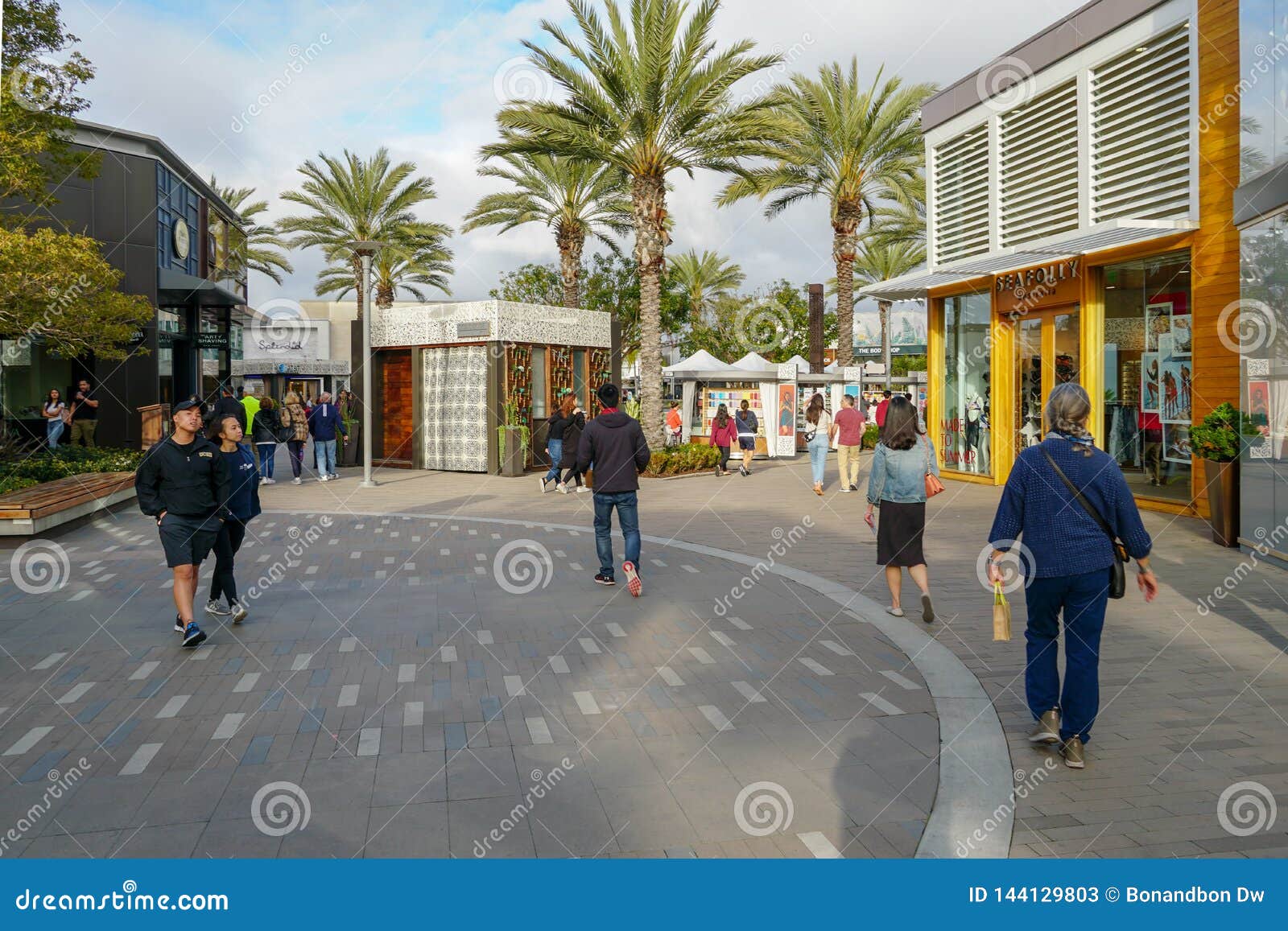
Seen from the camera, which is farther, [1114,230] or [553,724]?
[1114,230]

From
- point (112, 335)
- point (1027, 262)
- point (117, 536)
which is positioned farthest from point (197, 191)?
point (1027, 262)

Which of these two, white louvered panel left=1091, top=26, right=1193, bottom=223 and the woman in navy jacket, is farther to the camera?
white louvered panel left=1091, top=26, right=1193, bottom=223

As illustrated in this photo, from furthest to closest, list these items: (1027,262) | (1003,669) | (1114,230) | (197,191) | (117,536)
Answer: (197,191) < (1027,262) < (1114,230) < (117,536) < (1003,669)

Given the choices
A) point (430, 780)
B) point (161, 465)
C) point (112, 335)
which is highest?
point (112, 335)

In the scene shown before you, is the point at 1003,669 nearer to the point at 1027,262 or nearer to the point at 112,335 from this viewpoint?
the point at 1027,262

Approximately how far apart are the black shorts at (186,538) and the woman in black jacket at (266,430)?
38.1ft

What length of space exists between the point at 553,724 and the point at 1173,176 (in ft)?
40.9

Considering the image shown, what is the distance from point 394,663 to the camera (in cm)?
641

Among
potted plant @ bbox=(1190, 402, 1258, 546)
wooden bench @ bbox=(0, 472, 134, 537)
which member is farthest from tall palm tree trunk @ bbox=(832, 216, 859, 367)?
wooden bench @ bbox=(0, 472, 134, 537)

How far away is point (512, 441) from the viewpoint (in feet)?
73.4

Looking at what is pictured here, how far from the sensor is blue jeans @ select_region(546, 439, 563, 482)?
18.6 m

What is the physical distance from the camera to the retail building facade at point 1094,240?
512 inches

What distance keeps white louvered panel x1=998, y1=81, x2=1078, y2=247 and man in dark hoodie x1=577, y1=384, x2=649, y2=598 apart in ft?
33.3

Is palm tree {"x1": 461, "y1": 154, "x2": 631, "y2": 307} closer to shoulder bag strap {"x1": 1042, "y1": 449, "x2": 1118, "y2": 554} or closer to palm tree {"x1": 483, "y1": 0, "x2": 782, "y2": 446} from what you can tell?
palm tree {"x1": 483, "y1": 0, "x2": 782, "y2": 446}
